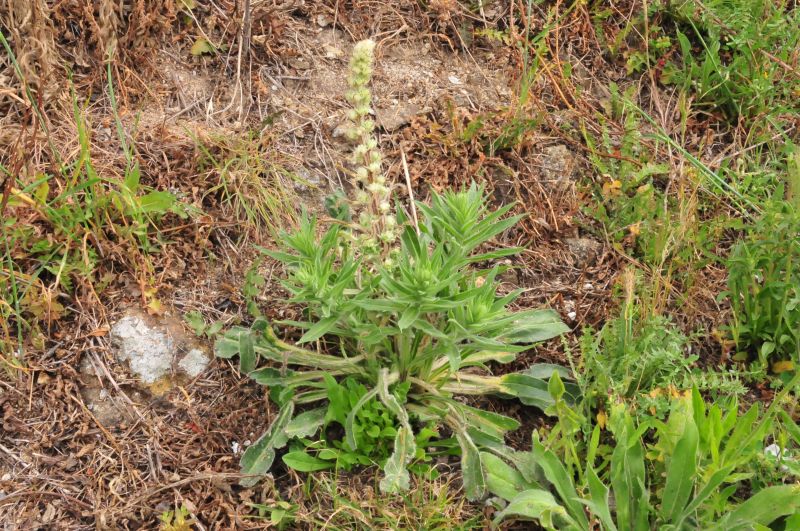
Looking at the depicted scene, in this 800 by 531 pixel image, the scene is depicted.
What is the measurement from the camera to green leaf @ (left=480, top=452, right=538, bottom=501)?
2.65 metres

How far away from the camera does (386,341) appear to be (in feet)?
9.09

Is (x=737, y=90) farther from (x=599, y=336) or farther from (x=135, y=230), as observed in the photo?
(x=135, y=230)

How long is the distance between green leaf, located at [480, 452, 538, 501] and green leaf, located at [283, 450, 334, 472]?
0.54 meters

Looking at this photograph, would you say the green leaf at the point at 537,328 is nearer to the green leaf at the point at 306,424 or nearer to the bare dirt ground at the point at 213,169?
the bare dirt ground at the point at 213,169

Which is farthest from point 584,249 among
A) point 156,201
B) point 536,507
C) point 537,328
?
point 156,201

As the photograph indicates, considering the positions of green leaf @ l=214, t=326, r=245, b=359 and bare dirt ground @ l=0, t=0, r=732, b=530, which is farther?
green leaf @ l=214, t=326, r=245, b=359

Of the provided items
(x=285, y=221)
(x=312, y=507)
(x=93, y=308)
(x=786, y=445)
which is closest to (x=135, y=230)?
(x=93, y=308)

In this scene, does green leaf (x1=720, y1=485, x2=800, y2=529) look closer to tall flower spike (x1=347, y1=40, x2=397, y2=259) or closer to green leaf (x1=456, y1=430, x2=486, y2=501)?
green leaf (x1=456, y1=430, x2=486, y2=501)

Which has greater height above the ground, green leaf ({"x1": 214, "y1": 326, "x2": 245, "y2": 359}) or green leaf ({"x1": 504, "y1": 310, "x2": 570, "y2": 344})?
green leaf ({"x1": 504, "y1": 310, "x2": 570, "y2": 344})

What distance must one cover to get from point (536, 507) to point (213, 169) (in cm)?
184

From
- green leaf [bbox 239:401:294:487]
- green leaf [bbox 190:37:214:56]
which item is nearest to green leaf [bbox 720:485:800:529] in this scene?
green leaf [bbox 239:401:294:487]

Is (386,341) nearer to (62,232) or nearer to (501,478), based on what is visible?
(501,478)

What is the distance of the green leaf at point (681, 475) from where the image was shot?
2.45 m

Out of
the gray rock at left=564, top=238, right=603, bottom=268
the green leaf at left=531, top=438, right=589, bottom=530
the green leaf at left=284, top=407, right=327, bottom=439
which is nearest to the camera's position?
the green leaf at left=531, top=438, right=589, bottom=530
